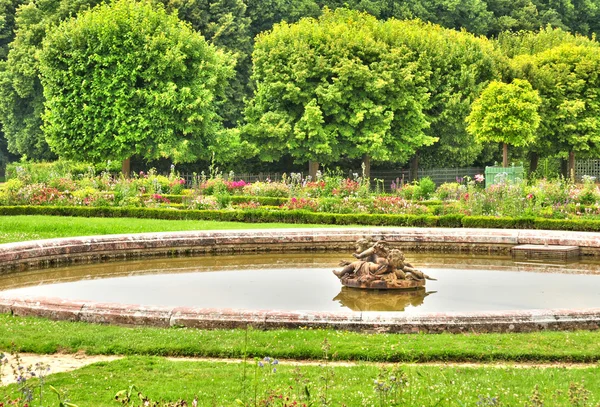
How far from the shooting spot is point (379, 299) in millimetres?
11781

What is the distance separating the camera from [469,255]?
53.8ft

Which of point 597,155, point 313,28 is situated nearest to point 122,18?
point 313,28

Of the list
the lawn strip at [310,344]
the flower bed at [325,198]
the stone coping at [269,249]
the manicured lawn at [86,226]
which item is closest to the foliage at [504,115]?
the flower bed at [325,198]

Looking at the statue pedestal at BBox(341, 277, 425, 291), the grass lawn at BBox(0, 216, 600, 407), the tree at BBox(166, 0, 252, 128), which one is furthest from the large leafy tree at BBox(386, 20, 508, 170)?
the grass lawn at BBox(0, 216, 600, 407)

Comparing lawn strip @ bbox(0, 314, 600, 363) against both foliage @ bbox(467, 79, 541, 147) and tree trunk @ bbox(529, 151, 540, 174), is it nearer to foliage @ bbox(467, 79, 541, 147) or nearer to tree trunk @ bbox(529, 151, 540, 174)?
→ foliage @ bbox(467, 79, 541, 147)

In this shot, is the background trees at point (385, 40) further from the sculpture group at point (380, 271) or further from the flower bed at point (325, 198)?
the sculpture group at point (380, 271)

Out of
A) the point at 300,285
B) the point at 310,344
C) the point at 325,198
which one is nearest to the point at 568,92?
the point at 325,198

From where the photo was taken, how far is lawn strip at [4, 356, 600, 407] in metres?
6.91

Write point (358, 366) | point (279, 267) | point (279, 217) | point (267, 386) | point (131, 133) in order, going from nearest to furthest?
point (267, 386) → point (358, 366) → point (279, 267) → point (279, 217) → point (131, 133)

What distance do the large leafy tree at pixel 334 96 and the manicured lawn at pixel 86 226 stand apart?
1672 centimetres

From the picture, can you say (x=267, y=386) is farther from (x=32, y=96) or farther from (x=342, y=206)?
(x=32, y=96)

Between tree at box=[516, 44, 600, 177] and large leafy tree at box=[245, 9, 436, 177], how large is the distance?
6.37m

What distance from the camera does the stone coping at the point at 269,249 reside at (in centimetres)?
945

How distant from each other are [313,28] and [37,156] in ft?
49.5
